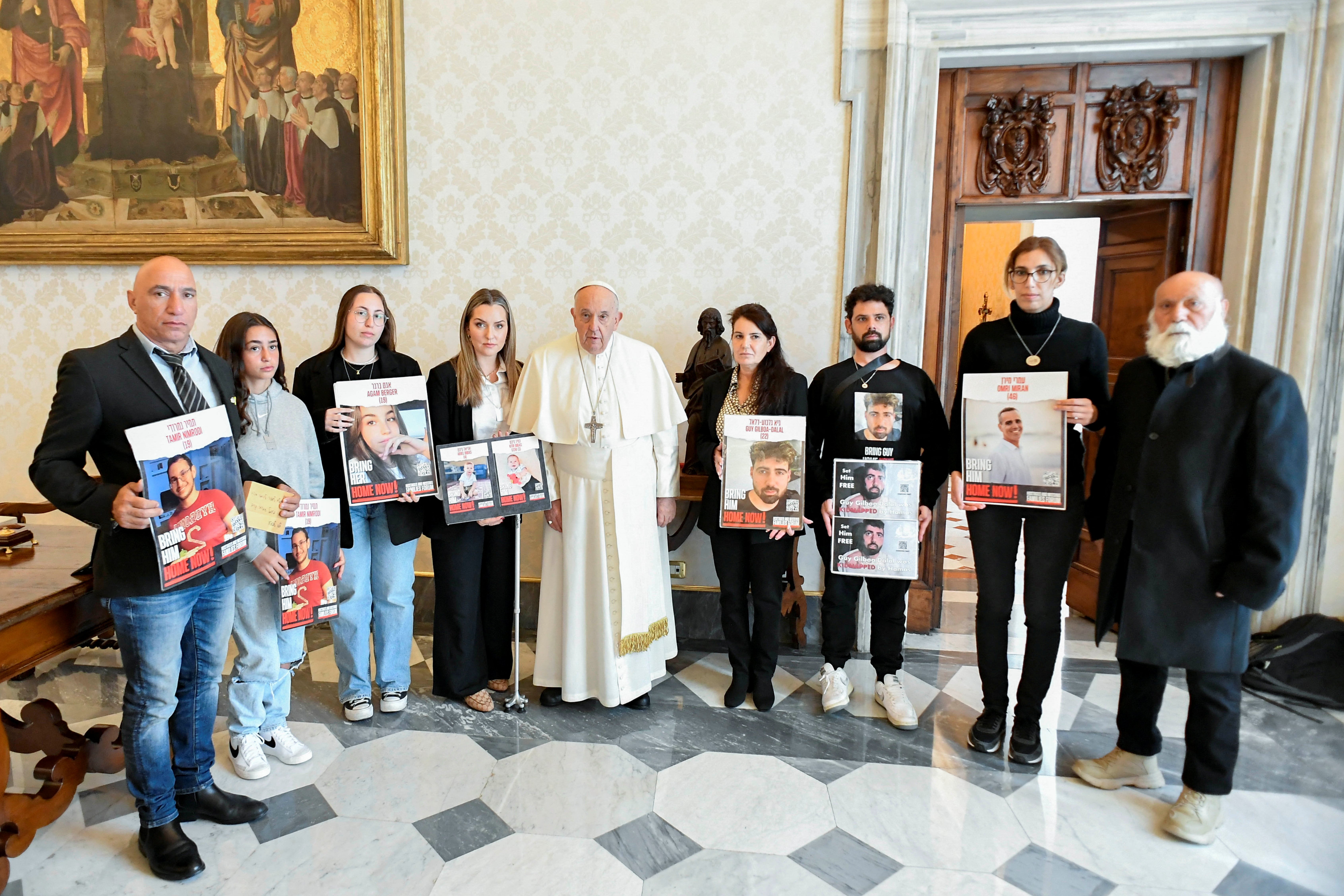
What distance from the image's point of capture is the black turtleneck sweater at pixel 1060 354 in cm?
308

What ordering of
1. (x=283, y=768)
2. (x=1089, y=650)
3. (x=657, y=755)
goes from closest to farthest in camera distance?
(x=283, y=768) < (x=657, y=755) < (x=1089, y=650)

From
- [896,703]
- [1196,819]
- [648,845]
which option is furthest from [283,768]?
[1196,819]

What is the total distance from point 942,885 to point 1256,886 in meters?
1.01

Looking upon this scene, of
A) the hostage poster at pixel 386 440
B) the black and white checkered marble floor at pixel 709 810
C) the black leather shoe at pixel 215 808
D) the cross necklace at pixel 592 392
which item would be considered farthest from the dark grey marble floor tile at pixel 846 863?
the hostage poster at pixel 386 440

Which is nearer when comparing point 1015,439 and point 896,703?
point 1015,439

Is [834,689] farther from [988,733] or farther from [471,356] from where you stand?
[471,356]

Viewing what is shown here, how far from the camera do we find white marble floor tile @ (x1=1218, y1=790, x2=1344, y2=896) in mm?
2596

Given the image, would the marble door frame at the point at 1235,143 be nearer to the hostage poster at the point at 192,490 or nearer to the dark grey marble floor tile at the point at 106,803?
the hostage poster at the point at 192,490

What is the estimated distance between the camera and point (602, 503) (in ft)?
11.6

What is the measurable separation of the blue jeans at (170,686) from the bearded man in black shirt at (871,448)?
2.42 metres

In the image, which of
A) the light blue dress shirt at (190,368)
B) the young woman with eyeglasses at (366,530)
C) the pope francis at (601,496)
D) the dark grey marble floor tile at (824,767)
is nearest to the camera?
the light blue dress shirt at (190,368)

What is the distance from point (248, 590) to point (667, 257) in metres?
2.67

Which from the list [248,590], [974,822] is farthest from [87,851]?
[974,822]

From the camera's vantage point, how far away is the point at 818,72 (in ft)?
13.8
